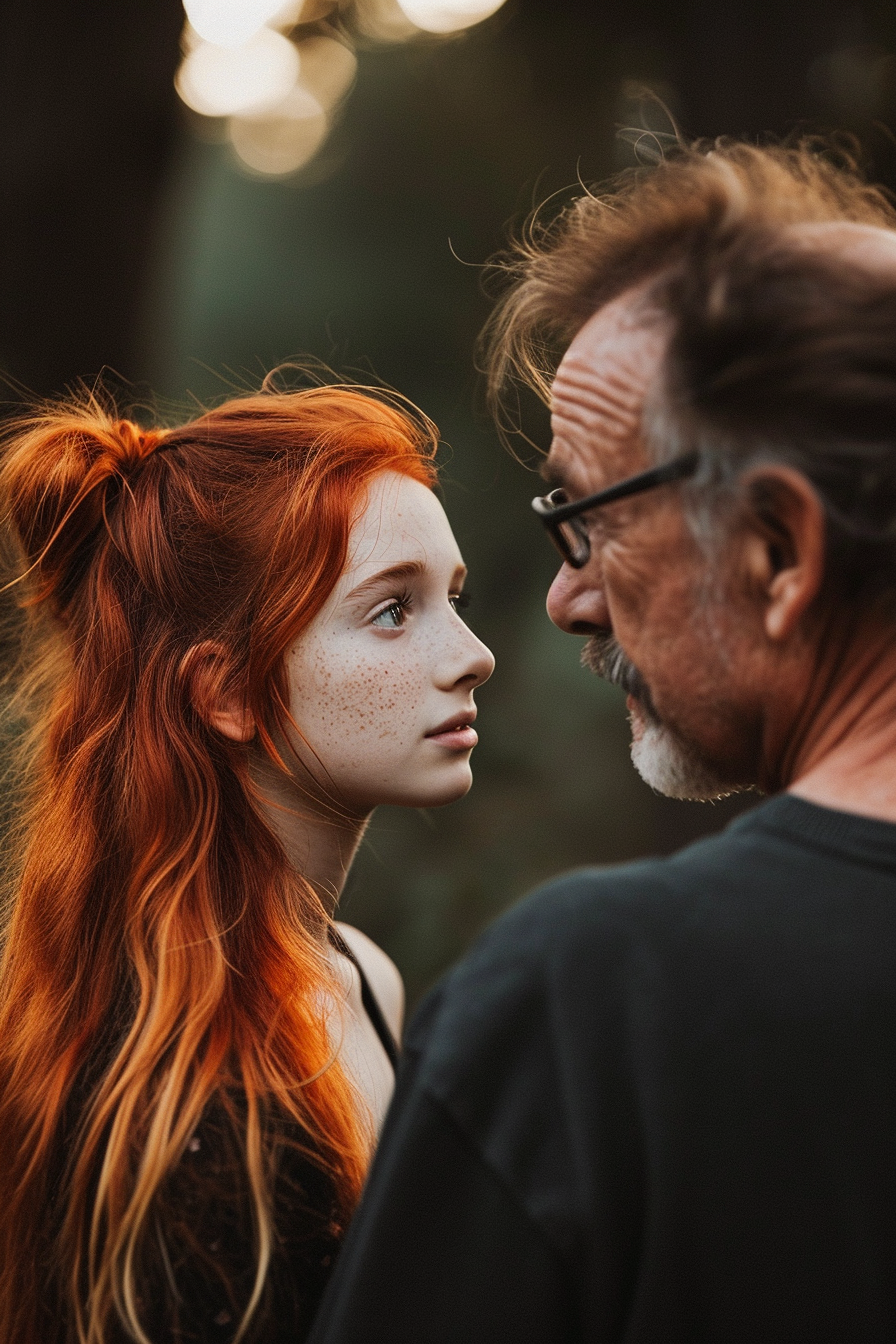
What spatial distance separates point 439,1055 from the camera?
3.11 feet

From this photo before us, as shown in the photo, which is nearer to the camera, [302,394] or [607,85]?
[302,394]

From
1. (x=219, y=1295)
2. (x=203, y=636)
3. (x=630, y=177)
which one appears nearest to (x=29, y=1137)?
(x=219, y=1295)

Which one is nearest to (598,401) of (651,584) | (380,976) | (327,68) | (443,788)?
(651,584)

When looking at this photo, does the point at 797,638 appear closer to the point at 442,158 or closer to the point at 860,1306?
the point at 860,1306

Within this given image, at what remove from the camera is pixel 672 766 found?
1.46 m

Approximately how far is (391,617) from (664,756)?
2.20ft

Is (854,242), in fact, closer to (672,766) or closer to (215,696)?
(672,766)

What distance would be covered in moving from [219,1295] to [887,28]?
3.69 m

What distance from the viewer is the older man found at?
0.89 metres

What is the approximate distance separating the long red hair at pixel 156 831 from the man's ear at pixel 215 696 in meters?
0.01

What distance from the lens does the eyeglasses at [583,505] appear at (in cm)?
124

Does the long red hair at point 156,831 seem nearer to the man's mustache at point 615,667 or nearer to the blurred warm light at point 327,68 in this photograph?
the man's mustache at point 615,667

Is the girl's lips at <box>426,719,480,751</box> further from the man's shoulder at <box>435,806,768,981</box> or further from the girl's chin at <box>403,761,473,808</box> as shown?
the man's shoulder at <box>435,806,768,981</box>

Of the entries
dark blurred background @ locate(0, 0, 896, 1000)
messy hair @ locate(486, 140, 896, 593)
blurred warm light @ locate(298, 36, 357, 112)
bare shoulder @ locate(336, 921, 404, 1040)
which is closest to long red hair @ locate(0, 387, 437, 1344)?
bare shoulder @ locate(336, 921, 404, 1040)
